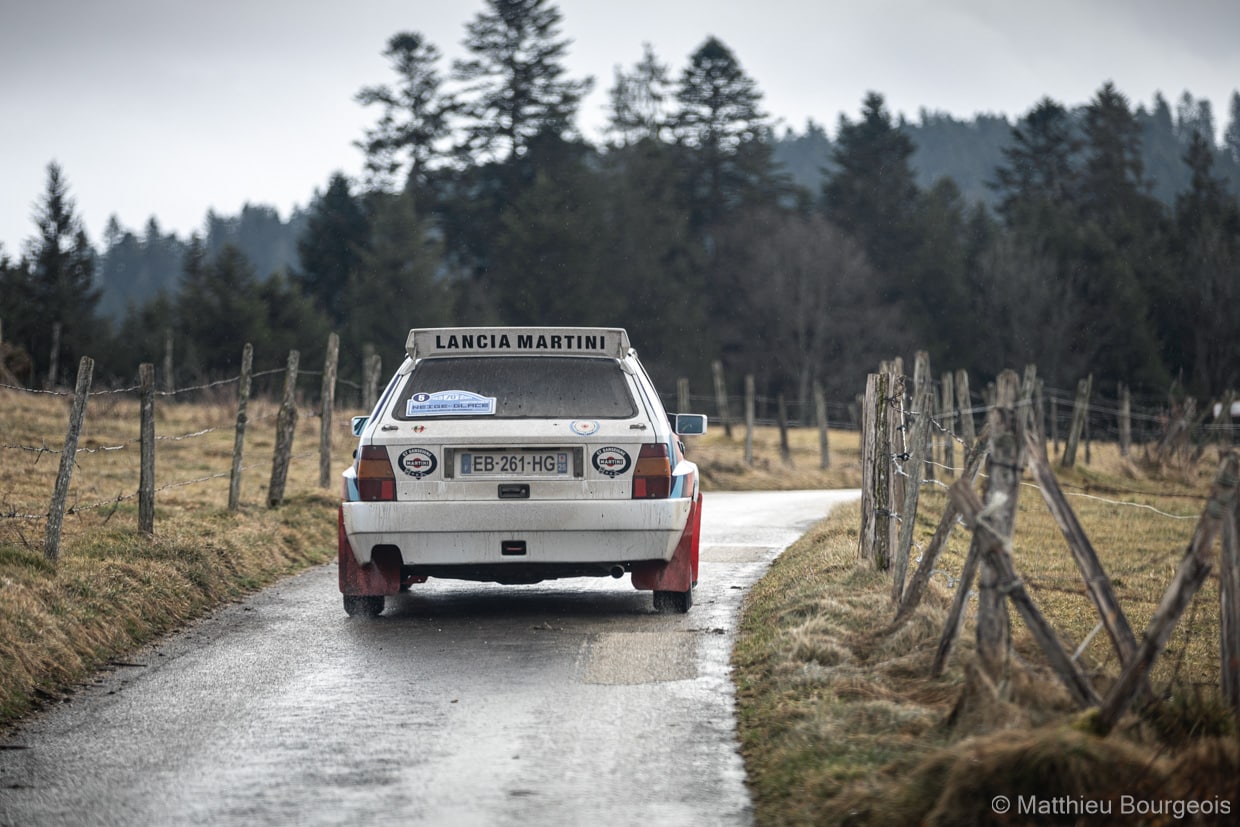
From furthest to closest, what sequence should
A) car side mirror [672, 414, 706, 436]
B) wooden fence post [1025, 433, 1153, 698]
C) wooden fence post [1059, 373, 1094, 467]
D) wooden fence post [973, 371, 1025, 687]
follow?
1. wooden fence post [1059, 373, 1094, 467]
2. car side mirror [672, 414, 706, 436]
3. wooden fence post [973, 371, 1025, 687]
4. wooden fence post [1025, 433, 1153, 698]

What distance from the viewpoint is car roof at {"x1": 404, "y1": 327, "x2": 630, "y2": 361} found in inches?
405

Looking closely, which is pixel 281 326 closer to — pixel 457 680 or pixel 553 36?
pixel 553 36

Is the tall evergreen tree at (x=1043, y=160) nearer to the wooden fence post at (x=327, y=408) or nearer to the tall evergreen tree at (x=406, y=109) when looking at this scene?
the tall evergreen tree at (x=406, y=109)

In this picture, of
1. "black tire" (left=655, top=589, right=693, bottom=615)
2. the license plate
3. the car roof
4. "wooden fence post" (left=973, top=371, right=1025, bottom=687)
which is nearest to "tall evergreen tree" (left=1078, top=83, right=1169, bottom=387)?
"black tire" (left=655, top=589, right=693, bottom=615)

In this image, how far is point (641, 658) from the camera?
8711 millimetres

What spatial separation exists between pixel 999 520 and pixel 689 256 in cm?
6855

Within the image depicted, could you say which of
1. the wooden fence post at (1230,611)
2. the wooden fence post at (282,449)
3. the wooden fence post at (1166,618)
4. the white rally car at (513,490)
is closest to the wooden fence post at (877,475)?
the white rally car at (513,490)

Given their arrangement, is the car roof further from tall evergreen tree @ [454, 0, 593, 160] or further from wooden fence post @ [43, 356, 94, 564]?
tall evergreen tree @ [454, 0, 593, 160]

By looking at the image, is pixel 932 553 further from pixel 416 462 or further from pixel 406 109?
pixel 406 109

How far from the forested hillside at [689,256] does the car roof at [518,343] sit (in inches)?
1981

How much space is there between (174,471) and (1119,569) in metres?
13.1

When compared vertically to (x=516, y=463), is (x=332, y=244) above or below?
above

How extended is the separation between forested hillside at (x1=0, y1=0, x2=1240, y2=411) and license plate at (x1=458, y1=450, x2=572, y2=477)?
167 ft

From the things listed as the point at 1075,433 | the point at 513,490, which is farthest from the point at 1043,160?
the point at 513,490
